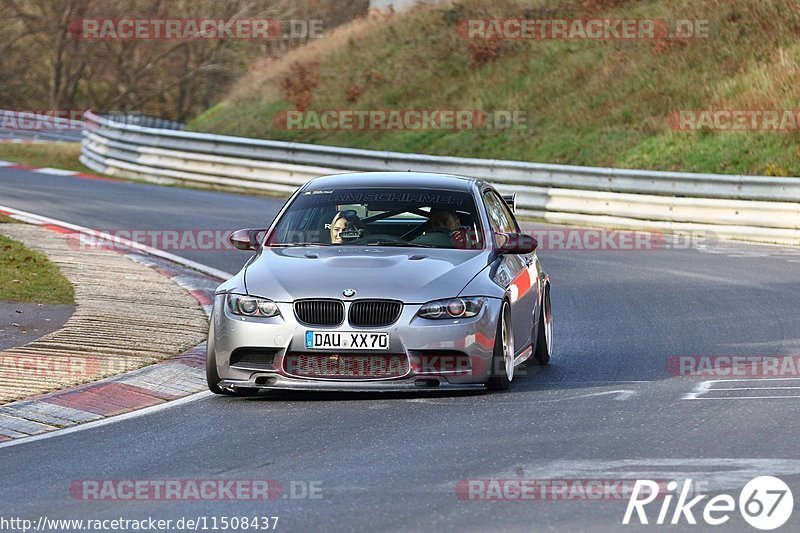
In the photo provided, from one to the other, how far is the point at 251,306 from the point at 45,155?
27898 millimetres

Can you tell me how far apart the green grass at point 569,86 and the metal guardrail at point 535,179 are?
2733 millimetres

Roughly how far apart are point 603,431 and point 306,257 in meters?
2.79

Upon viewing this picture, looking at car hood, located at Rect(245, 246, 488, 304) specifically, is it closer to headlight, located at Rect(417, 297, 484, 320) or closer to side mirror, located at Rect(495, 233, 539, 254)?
headlight, located at Rect(417, 297, 484, 320)

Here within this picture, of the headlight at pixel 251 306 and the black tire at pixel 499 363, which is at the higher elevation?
the headlight at pixel 251 306

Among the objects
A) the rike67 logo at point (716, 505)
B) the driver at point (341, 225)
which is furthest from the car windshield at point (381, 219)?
the rike67 logo at point (716, 505)

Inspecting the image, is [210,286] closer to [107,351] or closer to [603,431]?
[107,351]

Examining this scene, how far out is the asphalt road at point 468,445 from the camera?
6.45 m

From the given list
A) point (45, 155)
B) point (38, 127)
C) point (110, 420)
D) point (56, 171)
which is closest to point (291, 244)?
point (110, 420)

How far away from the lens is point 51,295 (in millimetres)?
14383

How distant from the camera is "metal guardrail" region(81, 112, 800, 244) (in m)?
22.1

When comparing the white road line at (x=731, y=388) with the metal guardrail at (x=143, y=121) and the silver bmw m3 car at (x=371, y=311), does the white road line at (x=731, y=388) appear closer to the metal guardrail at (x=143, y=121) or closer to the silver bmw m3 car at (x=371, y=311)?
the silver bmw m3 car at (x=371, y=311)

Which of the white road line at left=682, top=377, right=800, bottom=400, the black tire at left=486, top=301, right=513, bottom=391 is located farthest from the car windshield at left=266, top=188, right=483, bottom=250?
the white road line at left=682, top=377, right=800, bottom=400

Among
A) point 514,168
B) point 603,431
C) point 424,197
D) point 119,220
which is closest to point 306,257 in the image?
point 424,197

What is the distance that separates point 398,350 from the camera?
934cm
